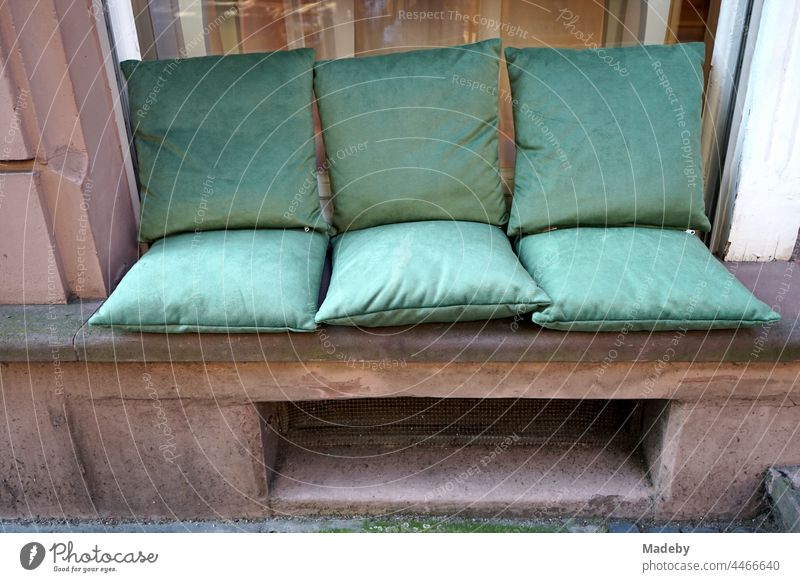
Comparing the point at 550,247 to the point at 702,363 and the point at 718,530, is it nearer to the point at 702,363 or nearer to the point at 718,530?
the point at 702,363

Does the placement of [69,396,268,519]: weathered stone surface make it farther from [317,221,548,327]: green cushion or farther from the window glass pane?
the window glass pane

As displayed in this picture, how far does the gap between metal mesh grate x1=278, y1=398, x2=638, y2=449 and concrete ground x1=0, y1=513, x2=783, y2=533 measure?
229 mm

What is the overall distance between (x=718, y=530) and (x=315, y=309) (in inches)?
48.4

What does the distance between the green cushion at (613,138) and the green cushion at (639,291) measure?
154 mm

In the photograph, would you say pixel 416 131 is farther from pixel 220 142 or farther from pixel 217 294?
pixel 217 294

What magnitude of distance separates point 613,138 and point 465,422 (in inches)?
35.7

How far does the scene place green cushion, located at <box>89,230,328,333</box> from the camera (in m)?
1.44

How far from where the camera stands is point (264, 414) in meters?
1.70

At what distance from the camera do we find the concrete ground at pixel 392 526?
1.68 metres

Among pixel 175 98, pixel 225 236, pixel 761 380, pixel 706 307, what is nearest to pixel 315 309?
pixel 225 236

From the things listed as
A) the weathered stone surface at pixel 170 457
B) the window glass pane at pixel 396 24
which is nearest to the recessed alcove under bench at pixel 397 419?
the weathered stone surface at pixel 170 457

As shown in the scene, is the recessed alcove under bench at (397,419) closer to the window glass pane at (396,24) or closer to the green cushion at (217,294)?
the green cushion at (217,294)

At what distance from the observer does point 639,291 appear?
1431mm

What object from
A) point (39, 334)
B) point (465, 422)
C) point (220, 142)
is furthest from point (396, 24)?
point (39, 334)
